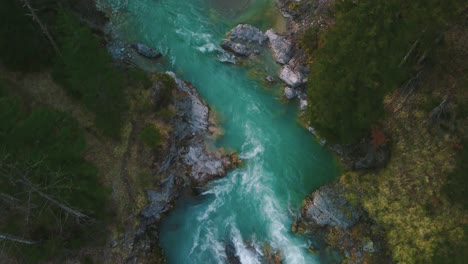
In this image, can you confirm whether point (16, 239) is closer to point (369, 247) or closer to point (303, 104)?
point (369, 247)

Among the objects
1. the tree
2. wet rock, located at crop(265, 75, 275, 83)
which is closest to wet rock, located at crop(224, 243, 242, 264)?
the tree

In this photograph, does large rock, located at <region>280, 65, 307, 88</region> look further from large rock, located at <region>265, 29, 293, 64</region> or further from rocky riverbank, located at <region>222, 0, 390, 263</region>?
large rock, located at <region>265, 29, 293, 64</region>

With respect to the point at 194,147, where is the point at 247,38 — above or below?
above

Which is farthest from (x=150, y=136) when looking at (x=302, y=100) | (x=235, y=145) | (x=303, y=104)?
(x=302, y=100)

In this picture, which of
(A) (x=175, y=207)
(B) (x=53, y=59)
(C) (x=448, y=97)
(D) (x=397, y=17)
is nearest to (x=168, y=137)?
(A) (x=175, y=207)

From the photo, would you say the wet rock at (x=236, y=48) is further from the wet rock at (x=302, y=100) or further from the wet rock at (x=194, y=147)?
the wet rock at (x=302, y=100)

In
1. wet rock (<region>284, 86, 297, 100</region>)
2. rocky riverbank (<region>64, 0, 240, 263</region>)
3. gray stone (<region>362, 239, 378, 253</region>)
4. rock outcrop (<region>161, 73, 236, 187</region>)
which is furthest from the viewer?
wet rock (<region>284, 86, 297, 100</region>)

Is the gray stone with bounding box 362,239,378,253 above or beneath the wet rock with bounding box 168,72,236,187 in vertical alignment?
above

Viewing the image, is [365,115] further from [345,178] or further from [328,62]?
[345,178]
